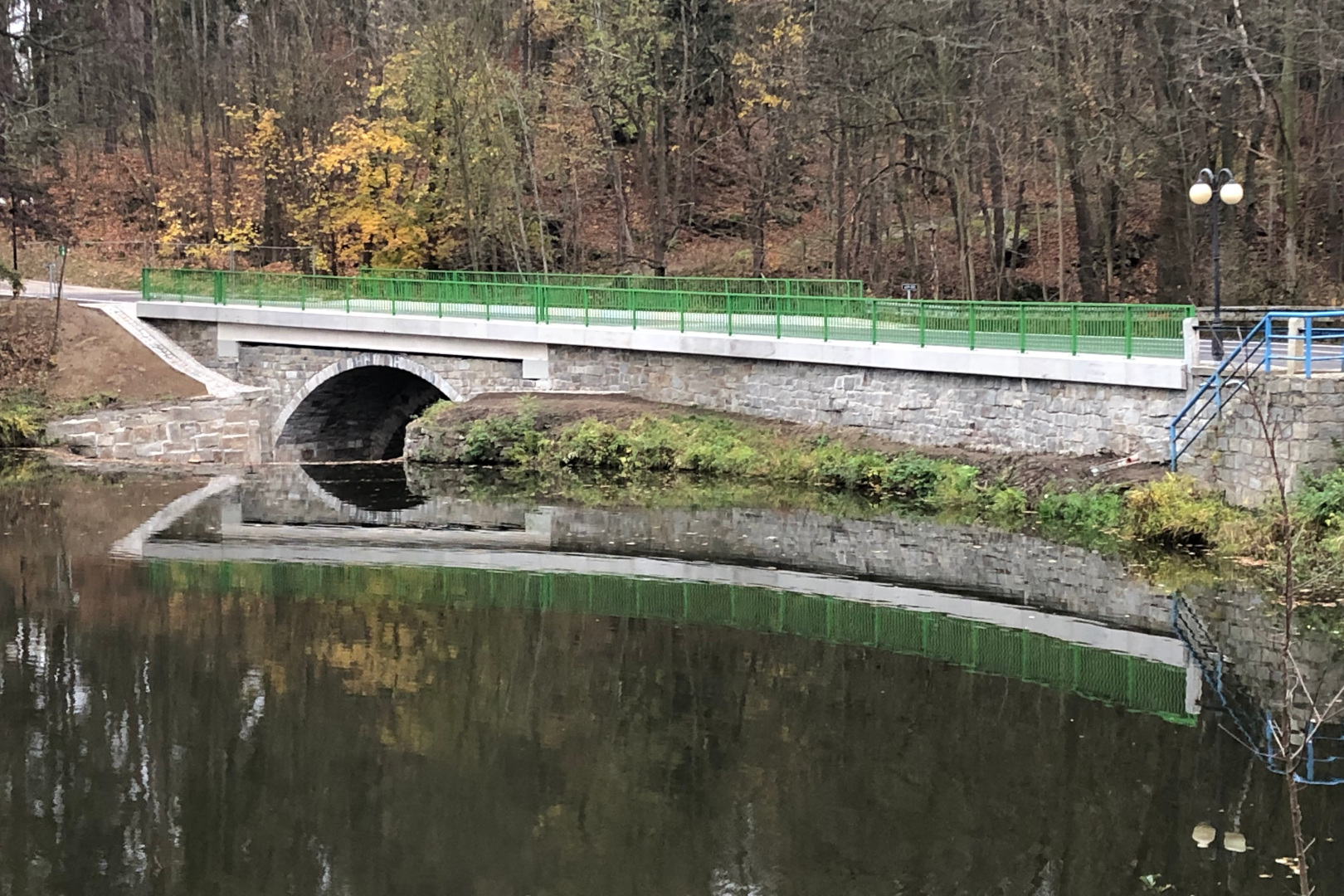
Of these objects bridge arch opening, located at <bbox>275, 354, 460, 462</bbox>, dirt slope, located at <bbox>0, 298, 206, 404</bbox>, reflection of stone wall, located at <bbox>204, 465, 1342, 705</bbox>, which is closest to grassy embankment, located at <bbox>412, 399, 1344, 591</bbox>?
reflection of stone wall, located at <bbox>204, 465, 1342, 705</bbox>

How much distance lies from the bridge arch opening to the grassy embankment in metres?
2.95

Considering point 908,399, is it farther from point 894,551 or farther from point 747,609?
point 747,609

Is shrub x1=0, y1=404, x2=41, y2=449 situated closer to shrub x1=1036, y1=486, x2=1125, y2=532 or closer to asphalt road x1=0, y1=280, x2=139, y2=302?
asphalt road x1=0, y1=280, x2=139, y2=302

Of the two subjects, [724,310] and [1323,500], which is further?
[724,310]

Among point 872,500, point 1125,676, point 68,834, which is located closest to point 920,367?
point 872,500

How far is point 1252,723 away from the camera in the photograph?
1081 cm

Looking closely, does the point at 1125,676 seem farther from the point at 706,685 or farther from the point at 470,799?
the point at 470,799

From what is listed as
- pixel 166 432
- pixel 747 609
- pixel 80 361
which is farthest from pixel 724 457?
pixel 80 361

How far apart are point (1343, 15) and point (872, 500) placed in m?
10.5

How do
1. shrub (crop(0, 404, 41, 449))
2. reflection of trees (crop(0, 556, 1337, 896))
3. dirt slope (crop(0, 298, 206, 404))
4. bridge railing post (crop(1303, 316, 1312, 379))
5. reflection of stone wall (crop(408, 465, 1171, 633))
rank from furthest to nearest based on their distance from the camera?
1. dirt slope (crop(0, 298, 206, 404))
2. shrub (crop(0, 404, 41, 449))
3. bridge railing post (crop(1303, 316, 1312, 379))
4. reflection of stone wall (crop(408, 465, 1171, 633))
5. reflection of trees (crop(0, 556, 1337, 896))

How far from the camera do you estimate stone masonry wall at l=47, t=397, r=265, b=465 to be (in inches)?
1072

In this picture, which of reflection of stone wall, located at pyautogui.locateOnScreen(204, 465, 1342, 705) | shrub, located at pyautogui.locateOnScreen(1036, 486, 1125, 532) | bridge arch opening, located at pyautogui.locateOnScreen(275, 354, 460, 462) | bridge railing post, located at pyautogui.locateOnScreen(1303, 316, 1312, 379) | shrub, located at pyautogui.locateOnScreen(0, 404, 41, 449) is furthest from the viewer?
bridge arch opening, located at pyautogui.locateOnScreen(275, 354, 460, 462)

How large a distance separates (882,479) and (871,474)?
8.6 inches

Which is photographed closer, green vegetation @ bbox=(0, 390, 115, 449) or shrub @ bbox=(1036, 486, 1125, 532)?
shrub @ bbox=(1036, 486, 1125, 532)
